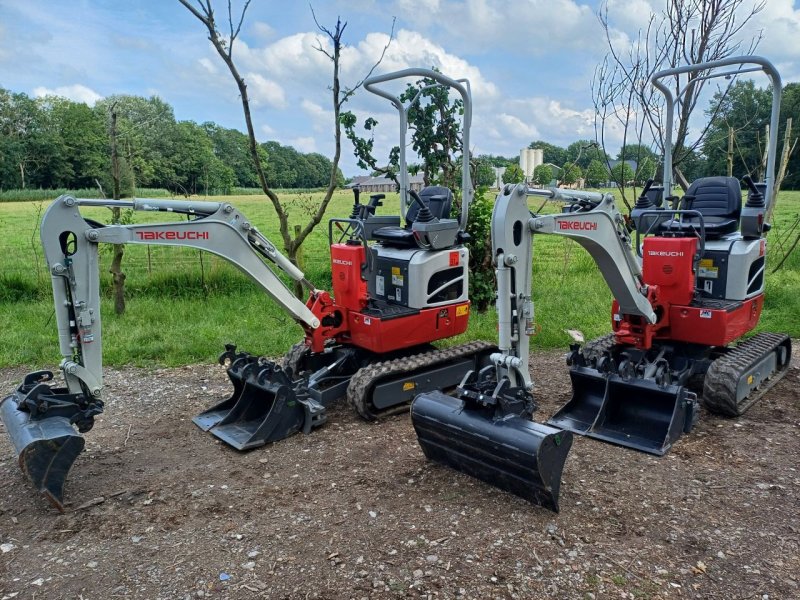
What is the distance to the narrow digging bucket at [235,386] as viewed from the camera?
6.13 m

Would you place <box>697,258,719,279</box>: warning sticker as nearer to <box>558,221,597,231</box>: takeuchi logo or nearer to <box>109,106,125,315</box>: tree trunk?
<box>558,221,597,231</box>: takeuchi logo

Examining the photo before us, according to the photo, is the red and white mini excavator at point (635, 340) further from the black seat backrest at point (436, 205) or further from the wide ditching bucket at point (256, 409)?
the black seat backrest at point (436, 205)

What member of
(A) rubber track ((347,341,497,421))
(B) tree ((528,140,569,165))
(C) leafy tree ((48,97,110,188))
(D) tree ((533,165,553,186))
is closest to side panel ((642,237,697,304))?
(A) rubber track ((347,341,497,421))

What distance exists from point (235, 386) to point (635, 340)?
13.2ft

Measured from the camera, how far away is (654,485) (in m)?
4.84

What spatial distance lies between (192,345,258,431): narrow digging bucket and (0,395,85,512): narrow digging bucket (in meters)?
1.53

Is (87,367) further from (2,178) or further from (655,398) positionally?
(2,178)

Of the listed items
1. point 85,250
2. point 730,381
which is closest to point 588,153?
point 730,381

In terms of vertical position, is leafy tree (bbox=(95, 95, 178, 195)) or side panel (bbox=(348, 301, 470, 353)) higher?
leafy tree (bbox=(95, 95, 178, 195))

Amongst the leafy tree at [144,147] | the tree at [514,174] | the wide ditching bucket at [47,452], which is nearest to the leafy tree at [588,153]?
the tree at [514,174]

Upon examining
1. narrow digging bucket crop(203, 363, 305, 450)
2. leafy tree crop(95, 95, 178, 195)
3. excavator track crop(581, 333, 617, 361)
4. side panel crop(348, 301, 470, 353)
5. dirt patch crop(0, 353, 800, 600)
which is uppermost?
leafy tree crop(95, 95, 178, 195)

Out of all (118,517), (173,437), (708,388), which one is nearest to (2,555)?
(118,517)

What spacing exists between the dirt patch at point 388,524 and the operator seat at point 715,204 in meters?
2.05

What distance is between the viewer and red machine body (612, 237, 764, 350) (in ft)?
20.9
